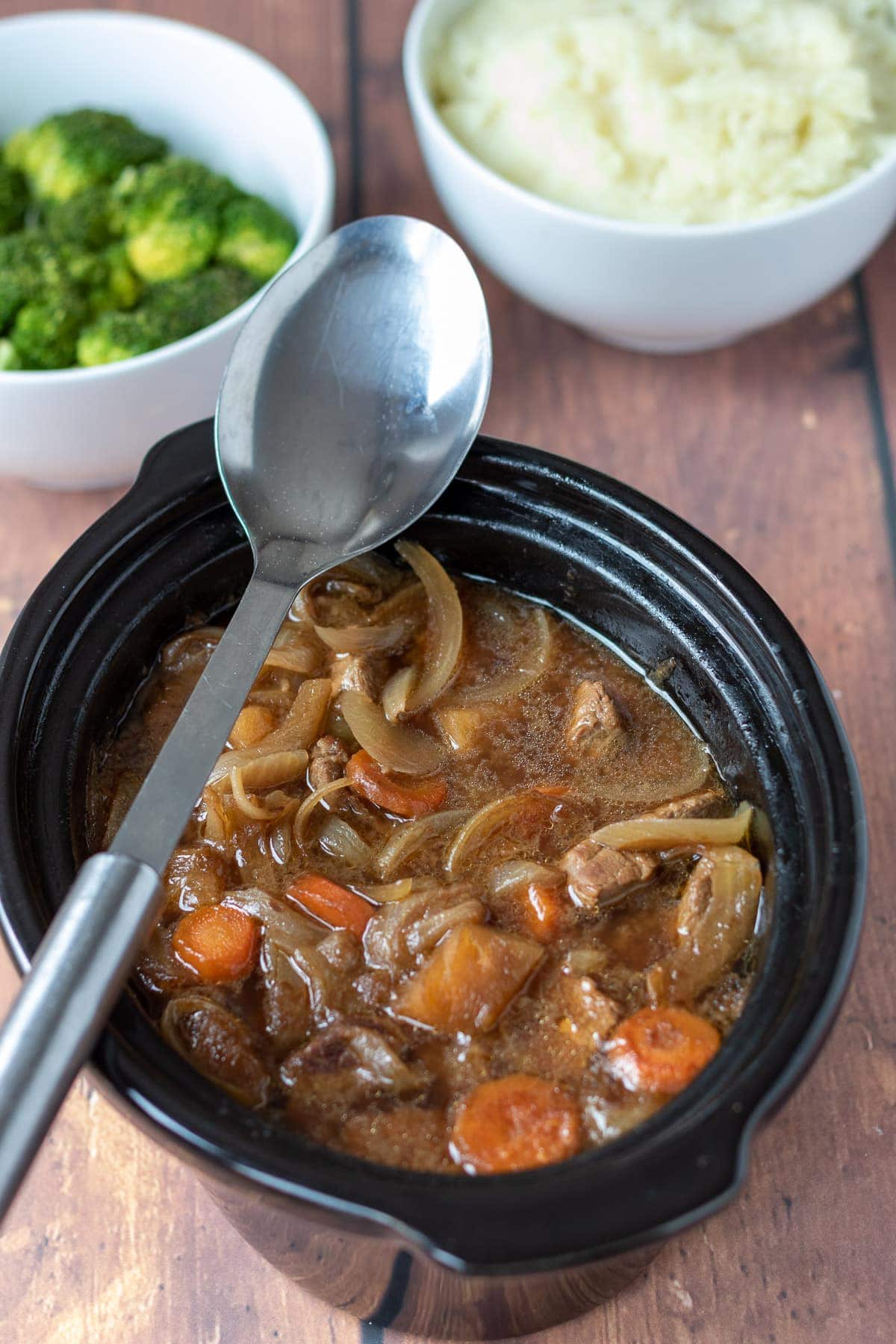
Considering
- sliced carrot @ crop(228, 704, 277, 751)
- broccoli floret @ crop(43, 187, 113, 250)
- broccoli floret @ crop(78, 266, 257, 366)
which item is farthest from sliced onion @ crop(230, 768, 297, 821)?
broccoli floret @ crop(43, 187, 113, 250)

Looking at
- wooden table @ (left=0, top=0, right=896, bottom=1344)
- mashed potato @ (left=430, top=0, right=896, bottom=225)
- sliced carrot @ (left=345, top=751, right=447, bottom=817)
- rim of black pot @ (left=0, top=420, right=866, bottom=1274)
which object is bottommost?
wooden table @ (left=0, top=0, right=896, bottom=1344)

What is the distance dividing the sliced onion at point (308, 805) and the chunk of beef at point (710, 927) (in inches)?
23.5

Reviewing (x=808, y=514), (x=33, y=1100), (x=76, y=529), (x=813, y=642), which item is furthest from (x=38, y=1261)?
(x=808, y=514)

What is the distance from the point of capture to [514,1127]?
1.81 m

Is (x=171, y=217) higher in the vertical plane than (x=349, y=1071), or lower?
higher

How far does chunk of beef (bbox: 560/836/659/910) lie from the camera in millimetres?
2047

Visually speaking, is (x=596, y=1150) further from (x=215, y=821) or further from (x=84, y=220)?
(x=84, y=220)

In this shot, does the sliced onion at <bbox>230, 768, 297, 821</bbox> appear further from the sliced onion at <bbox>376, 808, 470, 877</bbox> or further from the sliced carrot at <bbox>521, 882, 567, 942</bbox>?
the sliced carrot at <bbox>521, 882, 567, 942</bbox>

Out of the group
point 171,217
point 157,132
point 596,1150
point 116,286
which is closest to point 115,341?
point 116,286

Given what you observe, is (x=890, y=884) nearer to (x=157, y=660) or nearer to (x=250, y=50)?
(x=157, y=660)

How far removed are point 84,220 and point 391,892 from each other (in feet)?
6.80

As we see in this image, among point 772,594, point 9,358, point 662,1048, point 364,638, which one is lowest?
point 772,594

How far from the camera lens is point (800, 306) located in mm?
3213

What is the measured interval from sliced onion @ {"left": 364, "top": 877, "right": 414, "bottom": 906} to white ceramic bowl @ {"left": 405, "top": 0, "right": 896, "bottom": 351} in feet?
5.29
